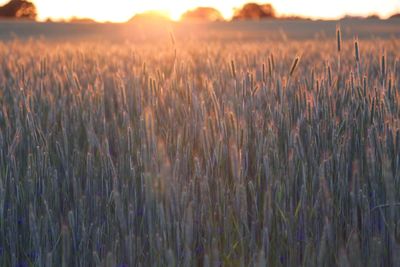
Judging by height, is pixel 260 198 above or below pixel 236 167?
below

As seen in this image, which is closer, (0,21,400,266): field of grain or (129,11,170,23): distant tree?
(0,21,400,266): field of grain

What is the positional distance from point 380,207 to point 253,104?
59 cm

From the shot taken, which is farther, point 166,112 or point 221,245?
point 166,112

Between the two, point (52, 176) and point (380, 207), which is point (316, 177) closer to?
point (380, 207)

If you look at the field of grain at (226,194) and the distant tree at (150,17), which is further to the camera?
the distant tree at (150,17)

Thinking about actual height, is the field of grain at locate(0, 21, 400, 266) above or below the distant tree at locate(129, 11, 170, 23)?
below

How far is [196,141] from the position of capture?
176 centimetres

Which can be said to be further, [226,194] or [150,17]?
[150,17]

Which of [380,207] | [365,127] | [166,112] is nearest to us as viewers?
[380,207]

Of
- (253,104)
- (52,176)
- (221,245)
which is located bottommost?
(221,245)

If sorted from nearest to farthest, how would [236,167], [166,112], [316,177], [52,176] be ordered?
[236,167], [316,177], [52,176], [166,112]

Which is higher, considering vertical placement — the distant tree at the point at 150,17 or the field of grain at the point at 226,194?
the distant tree at the point at 150,17

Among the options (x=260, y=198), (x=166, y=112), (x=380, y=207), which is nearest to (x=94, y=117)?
(x=166, y=112)

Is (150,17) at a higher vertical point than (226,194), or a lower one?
higher
